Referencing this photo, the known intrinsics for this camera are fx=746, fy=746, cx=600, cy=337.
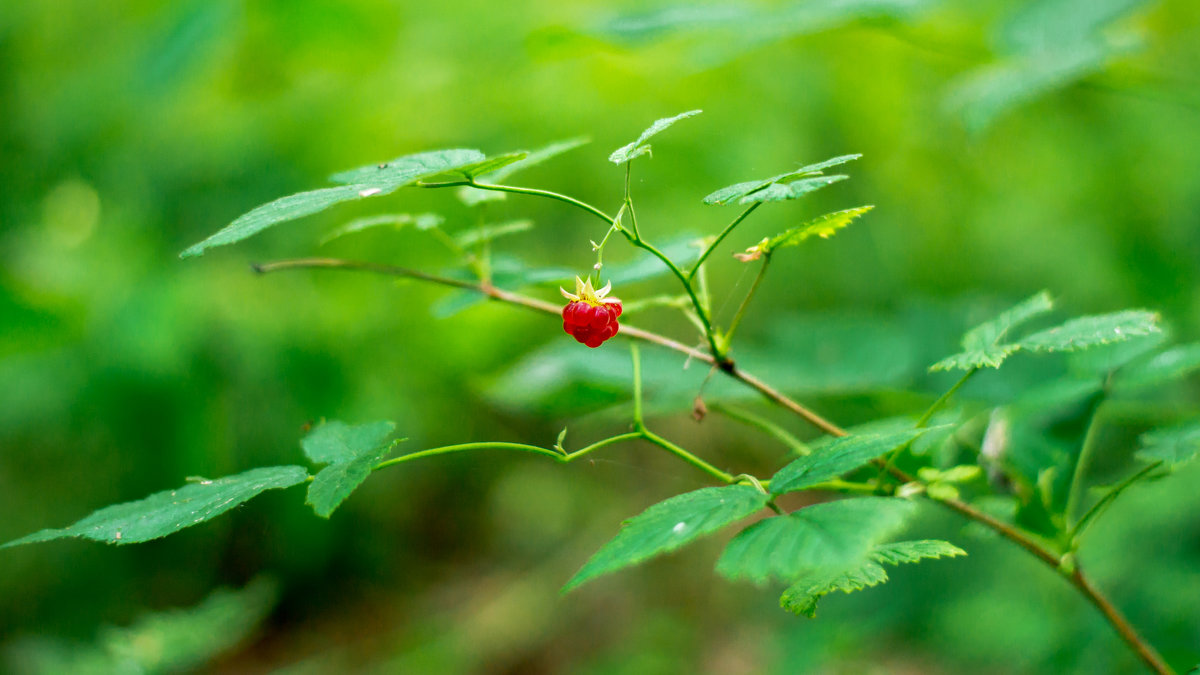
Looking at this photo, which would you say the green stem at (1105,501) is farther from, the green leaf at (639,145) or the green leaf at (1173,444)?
the green leaf at (639,145)

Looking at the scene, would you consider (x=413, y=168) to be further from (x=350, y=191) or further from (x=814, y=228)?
(x=814, y=228)

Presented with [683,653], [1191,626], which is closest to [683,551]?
[683,653]

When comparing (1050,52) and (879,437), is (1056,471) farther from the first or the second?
(1050,52)

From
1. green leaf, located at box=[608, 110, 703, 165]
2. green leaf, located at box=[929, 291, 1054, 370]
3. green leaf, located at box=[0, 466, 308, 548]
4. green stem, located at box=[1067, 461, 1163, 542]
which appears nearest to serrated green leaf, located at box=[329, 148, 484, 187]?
green leaf, located at box=[608, 110, 703, 165]

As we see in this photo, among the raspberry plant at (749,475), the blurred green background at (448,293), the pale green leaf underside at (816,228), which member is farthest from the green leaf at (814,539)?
the blurred green background at (448,293)

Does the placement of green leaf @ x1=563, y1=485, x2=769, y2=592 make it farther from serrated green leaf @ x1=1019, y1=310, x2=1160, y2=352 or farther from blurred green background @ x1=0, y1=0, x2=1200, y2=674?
blurred green background @ x1=0, y1=0, x2=1200, y2=674

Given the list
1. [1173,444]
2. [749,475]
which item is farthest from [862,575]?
[1173,444]
